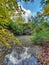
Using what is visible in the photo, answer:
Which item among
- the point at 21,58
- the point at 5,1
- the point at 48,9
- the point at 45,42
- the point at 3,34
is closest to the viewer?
the point at 5,1

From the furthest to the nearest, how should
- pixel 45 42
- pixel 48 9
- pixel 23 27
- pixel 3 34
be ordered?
pixel 23 27 → pixel 45 42 → pixel 48 9 → pixel 3 34

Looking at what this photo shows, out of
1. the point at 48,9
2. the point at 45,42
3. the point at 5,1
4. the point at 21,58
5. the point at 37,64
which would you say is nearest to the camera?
the point at 5,1

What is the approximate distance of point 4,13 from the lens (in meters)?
1.86

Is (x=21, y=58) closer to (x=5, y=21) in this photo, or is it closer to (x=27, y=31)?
(x=5, y=21)

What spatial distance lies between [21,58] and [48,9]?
3964mm

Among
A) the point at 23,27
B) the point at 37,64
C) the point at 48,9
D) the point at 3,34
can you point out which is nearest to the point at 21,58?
the point at 37,64

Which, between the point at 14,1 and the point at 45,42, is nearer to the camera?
the point at 14,1

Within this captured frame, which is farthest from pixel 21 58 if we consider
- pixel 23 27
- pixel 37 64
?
pixel 23 27

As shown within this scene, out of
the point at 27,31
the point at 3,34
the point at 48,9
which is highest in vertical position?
the point at 3,34

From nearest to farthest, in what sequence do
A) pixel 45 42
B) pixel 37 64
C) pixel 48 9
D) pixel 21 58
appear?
pixel 48 9 < pixel 37 64 < pixel 21 58 < pixel 45 42

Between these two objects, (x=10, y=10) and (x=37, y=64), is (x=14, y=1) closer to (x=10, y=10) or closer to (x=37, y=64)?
(x=10, y=10)

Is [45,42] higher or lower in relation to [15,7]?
lower

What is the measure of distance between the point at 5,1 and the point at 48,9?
6.75 ft

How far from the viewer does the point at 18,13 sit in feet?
6.40
